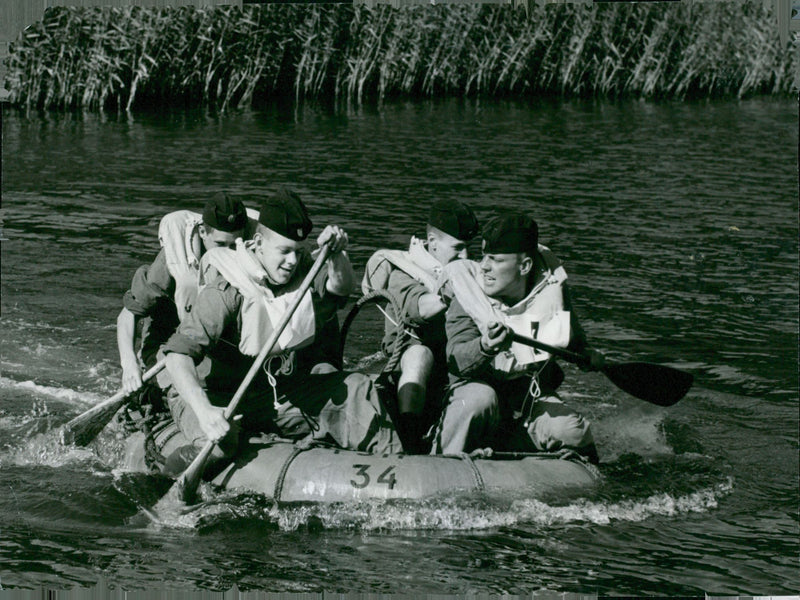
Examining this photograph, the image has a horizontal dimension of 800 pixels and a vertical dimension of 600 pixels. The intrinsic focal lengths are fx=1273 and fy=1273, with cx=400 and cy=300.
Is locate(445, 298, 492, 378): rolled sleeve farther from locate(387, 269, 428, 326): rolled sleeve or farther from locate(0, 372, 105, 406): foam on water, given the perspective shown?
locate(0, 372, 105, 406): foam on water

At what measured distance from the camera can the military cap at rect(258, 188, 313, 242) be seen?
6.56 meters

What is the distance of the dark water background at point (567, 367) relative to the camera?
667 cm

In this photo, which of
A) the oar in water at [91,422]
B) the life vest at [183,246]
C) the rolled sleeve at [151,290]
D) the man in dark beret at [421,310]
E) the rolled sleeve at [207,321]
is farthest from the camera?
the oar in water at [91,422]

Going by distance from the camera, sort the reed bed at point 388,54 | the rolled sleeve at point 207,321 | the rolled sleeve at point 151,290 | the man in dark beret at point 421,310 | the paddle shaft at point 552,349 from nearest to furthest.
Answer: the rolled sleeve at point 207,321 → the paddle shaft at point 552,349 → the man in dark beret at point 421,310 → the rolled sleeve at point 151,290 → the reed bed at point 388,54

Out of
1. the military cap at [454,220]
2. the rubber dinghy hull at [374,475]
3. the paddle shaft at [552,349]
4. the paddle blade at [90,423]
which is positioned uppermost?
the military cap at [454,220]

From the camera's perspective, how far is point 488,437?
7227 millimetres

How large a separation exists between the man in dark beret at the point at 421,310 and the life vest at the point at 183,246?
3.06 feet

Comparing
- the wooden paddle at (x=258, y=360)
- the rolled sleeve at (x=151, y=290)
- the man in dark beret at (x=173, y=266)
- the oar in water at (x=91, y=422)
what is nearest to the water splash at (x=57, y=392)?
the oar in water at (x=91, y=422)

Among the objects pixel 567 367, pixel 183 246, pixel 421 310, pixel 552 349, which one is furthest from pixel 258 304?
pixel 567 367

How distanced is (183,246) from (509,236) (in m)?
2.10

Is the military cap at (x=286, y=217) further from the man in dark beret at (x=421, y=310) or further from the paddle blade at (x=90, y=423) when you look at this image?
the paddle blade at (x=90, y=423)

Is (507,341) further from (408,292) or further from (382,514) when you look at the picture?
(382,514)

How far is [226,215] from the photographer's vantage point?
7539 millimetres

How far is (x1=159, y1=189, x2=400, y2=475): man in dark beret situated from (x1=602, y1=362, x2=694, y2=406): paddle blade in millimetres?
1465
